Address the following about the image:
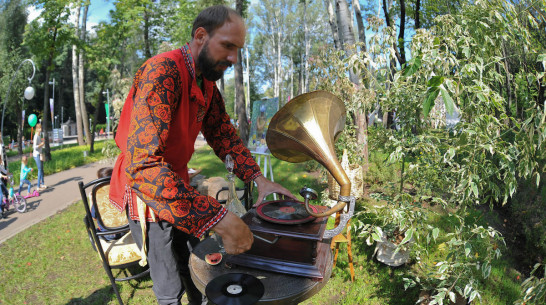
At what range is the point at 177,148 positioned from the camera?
1687 mm

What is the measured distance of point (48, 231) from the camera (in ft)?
17.9

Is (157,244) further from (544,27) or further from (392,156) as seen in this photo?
(544,27)

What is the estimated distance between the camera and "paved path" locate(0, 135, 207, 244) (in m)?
5.84

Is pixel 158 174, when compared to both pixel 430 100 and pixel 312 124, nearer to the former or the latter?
pixel 312 124

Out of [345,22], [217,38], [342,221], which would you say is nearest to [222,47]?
[217,38]

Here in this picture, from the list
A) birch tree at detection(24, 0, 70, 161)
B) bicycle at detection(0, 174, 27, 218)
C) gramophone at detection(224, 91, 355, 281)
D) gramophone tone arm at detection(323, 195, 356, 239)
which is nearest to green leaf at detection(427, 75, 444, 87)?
gramophone at detection(224, 91, 355, 281)

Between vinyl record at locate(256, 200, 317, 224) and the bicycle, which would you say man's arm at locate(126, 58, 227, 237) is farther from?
the bicycle

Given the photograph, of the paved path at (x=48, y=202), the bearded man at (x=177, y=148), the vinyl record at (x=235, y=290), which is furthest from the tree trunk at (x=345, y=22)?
the paved path at (x=48, y=202)

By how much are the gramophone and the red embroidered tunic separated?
284mm

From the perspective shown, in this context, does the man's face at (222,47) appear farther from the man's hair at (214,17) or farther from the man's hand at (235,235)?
the man's hand at (235,235)

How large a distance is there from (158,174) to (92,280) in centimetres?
358

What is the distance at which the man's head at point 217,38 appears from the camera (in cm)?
153

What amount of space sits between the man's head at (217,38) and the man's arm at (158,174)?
33 centimetres

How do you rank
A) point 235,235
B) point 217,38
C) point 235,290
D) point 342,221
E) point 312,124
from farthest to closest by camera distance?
1. point 312,124
2. point 217,38
3. point 342,221
4. point 235,235
5. point 235,290
